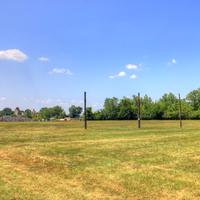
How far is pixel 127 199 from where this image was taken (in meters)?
11.2

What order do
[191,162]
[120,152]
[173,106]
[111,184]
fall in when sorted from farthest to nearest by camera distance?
[173,106] → [120,152] → [191,162] → [111,184]

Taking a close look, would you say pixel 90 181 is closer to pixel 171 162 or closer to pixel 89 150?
pixel 171 162

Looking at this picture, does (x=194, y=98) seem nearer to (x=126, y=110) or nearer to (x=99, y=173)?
(x=126, y=110)

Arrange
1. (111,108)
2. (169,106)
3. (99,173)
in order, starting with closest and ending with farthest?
(99,173) → (169,106) → (111,108)

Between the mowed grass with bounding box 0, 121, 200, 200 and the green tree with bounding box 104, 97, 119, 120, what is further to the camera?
the green tree with bounding box 104, 97, 119, 120

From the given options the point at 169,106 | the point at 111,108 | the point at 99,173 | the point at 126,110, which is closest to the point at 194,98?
the point at 169,106

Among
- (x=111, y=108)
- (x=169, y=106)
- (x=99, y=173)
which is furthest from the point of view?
(x=111, y=108)

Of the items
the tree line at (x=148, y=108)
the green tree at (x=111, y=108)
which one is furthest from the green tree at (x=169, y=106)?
the green tree at (x=111, y=108)

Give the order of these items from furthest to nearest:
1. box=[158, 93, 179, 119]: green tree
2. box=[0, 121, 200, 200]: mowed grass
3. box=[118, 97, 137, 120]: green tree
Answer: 1. box=[118, 97, 137, 120]: green tree
2. box=[158, 93, 179, 119]: green tree
3. box=[0, 121, 200, 200]: mowed grass

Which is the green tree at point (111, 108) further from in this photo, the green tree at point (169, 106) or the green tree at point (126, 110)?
the green tree at point (169, 106)

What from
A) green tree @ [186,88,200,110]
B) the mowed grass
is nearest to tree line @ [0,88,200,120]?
green tree @ [186,88,200,110]

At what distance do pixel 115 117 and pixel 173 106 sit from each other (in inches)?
911

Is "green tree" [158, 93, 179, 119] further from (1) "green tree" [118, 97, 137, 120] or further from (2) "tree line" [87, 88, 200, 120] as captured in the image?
(1) "green tree" [118, 97, 137, 120]

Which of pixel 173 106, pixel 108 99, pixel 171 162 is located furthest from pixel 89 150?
pixel 108 99
